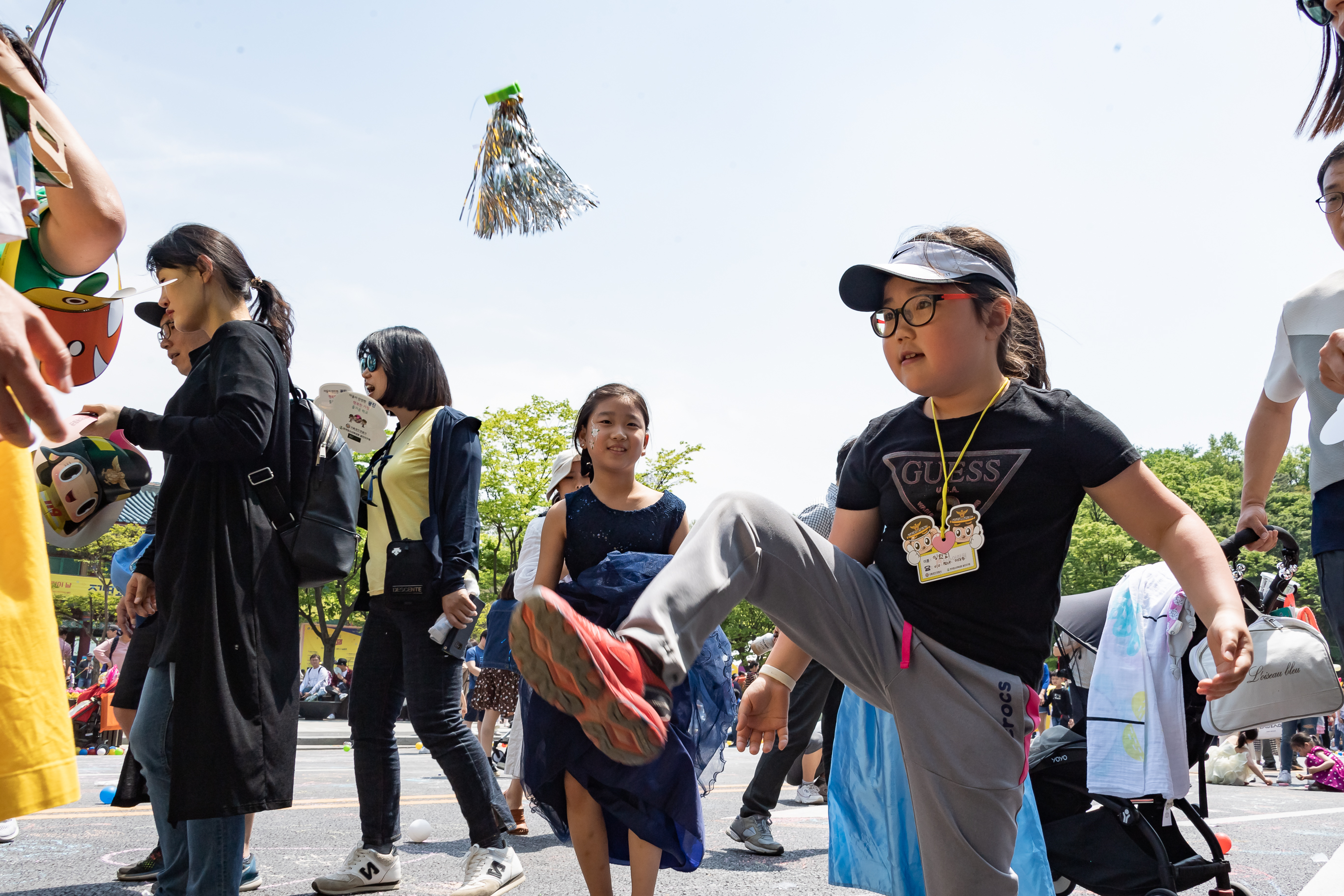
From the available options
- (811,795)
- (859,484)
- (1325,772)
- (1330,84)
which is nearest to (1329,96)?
(1330,84)

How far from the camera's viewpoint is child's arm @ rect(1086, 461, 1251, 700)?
2.39 m

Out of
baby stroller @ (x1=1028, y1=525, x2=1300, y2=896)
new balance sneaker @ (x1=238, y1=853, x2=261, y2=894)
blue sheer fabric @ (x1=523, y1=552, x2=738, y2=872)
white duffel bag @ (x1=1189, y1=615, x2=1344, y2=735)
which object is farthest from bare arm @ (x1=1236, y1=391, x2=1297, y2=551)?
new balance sneaker @ (x1=238, y1=853, x2=261, y2=894)

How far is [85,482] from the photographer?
309 centimetres

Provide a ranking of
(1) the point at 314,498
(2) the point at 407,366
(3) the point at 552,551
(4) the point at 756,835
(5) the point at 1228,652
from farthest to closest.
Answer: (4) the point at 756,835, (2) the point at 407,366, (3) the point at 552,551, (1) the point at 314,498, (5) the point at 1228,652

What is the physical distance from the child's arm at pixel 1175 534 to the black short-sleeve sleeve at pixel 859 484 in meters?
0.56

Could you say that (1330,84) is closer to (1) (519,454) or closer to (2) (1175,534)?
(2) (1175,534)

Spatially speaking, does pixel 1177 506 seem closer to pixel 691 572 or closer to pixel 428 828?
pixel 691 572

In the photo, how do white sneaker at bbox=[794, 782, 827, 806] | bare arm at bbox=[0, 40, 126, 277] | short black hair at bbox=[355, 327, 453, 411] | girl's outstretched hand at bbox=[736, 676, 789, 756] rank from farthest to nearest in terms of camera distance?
white sneaker at bbox=[794, 782, 827, 806], short black hair at bbox=[355, 327, 453, 411], girl's outstretched hand at bbox=[736, 676, 789, 756], bare arm at bbox=[0, 40, 126, 277]

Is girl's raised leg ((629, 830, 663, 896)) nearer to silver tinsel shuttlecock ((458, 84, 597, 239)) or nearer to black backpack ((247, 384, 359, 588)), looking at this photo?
black backpack ((247, 384, 359, 588))

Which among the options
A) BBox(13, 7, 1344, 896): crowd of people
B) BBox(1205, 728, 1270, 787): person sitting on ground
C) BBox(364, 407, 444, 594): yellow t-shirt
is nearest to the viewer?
BBox(13, 7, 1344, 896): crowd of people

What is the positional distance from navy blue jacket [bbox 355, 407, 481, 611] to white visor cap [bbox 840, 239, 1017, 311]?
205cm

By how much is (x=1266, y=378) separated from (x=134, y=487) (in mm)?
3626

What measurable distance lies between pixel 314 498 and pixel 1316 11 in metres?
3.30

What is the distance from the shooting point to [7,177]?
1.66 m
